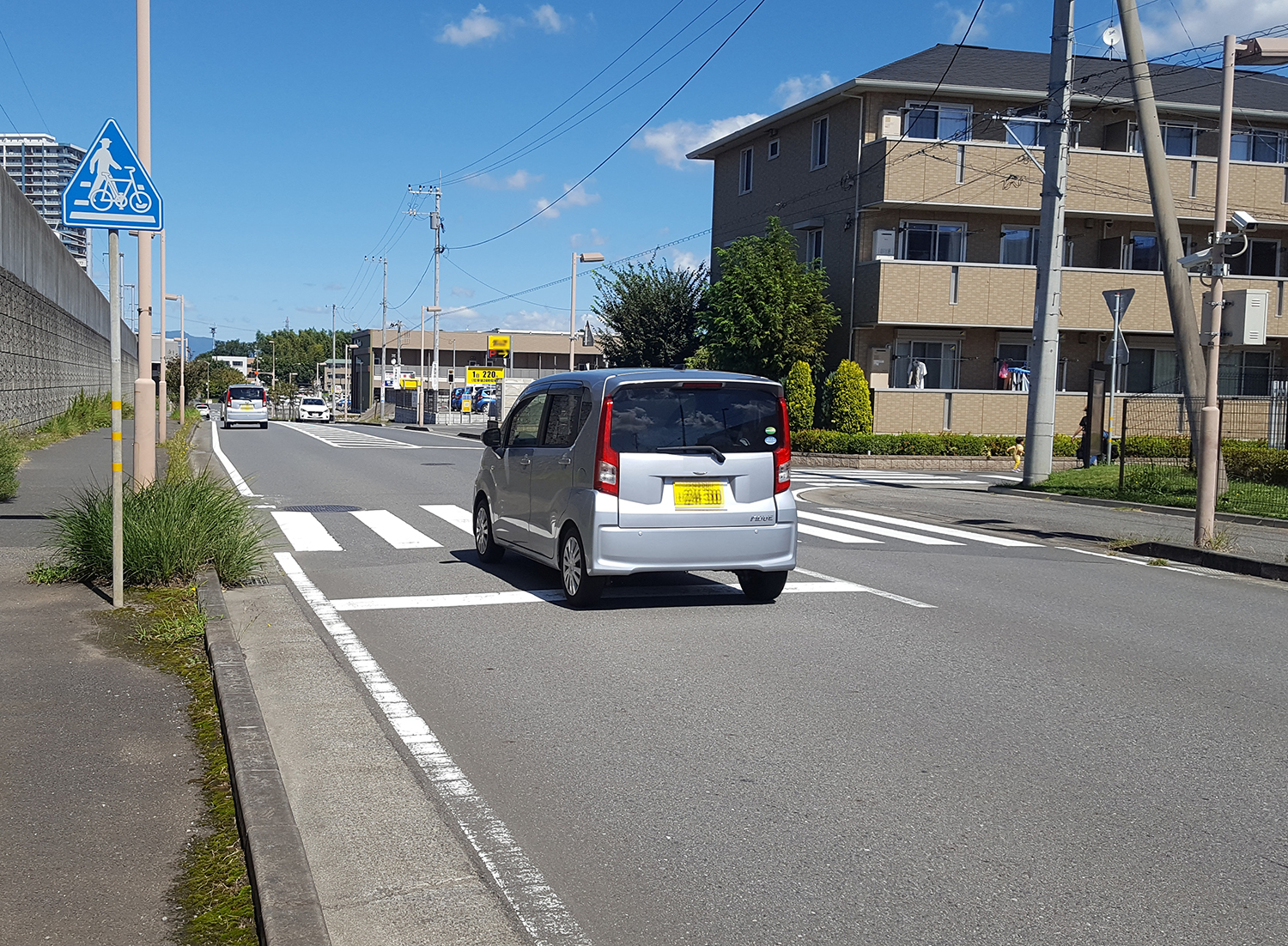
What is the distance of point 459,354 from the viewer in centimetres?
12631

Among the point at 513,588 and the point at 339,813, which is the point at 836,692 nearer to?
the point at 339,813

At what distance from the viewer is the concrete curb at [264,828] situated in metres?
3.57

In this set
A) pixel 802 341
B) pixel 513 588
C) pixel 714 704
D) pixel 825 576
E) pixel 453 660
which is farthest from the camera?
pixel 802 341

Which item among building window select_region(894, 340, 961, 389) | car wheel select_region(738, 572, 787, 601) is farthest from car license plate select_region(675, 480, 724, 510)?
building window select_region(894, 340, 961, 389)

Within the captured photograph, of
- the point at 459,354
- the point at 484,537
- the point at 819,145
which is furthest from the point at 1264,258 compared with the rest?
the point at 459,354

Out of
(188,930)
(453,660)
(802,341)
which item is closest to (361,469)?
(802,341)

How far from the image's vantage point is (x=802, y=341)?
114 ft

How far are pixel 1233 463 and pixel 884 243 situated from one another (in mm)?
14095

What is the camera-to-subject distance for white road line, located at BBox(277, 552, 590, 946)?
385 centimetres

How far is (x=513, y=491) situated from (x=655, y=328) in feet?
109

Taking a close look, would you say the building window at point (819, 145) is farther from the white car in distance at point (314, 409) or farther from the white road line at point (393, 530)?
the white car in distance at point (314, 409)

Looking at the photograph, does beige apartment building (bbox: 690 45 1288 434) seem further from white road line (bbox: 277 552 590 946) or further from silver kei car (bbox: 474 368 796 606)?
white road line (bbox: 277 552 590 946)

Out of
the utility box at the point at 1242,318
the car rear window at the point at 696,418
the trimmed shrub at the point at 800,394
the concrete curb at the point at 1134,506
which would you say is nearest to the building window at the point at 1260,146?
the trimmed shrub at the point at 800,394

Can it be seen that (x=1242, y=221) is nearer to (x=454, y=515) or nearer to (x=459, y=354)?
(x=454, y=515)
